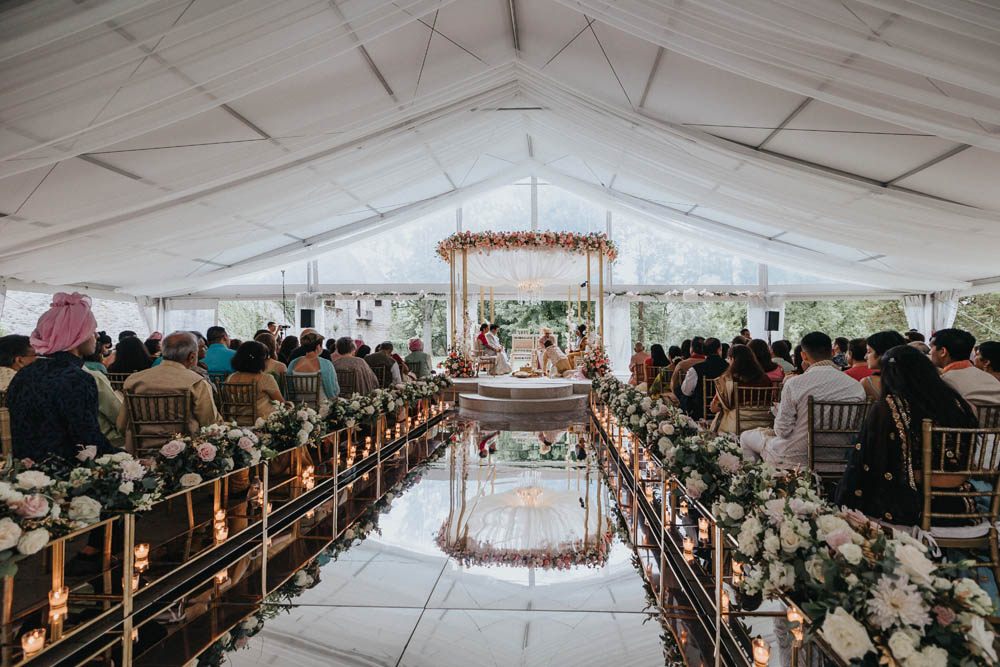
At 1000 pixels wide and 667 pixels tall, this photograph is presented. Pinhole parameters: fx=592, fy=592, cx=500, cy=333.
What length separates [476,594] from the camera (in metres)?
3.02

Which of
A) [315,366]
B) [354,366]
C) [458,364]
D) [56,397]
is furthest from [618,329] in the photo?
[56,397]

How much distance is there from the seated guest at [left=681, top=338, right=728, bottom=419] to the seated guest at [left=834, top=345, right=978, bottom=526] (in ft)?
10.0

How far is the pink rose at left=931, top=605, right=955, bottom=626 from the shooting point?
1347 mm

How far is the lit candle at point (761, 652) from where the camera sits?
2.21m

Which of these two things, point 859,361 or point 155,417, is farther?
point 859,361

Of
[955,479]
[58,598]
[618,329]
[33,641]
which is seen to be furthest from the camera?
[618,329]

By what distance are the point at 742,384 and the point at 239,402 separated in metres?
4.04

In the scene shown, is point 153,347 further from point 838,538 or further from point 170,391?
point 838,538

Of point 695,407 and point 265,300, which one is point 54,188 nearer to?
point 695,407

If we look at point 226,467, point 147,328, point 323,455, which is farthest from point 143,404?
point 147,328

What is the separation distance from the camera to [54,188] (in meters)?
6.71

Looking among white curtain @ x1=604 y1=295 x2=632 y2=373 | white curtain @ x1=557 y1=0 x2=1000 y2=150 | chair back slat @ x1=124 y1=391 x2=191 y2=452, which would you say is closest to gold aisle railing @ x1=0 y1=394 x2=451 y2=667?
chair back slat @ x1=124 y1=391 x2=191 y2=452

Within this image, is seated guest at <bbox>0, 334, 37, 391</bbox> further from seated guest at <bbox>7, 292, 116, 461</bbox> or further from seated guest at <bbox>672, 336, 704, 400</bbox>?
seated guest at <bbox>672, 336, 704, 400</bbox>

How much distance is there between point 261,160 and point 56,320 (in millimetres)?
4592
